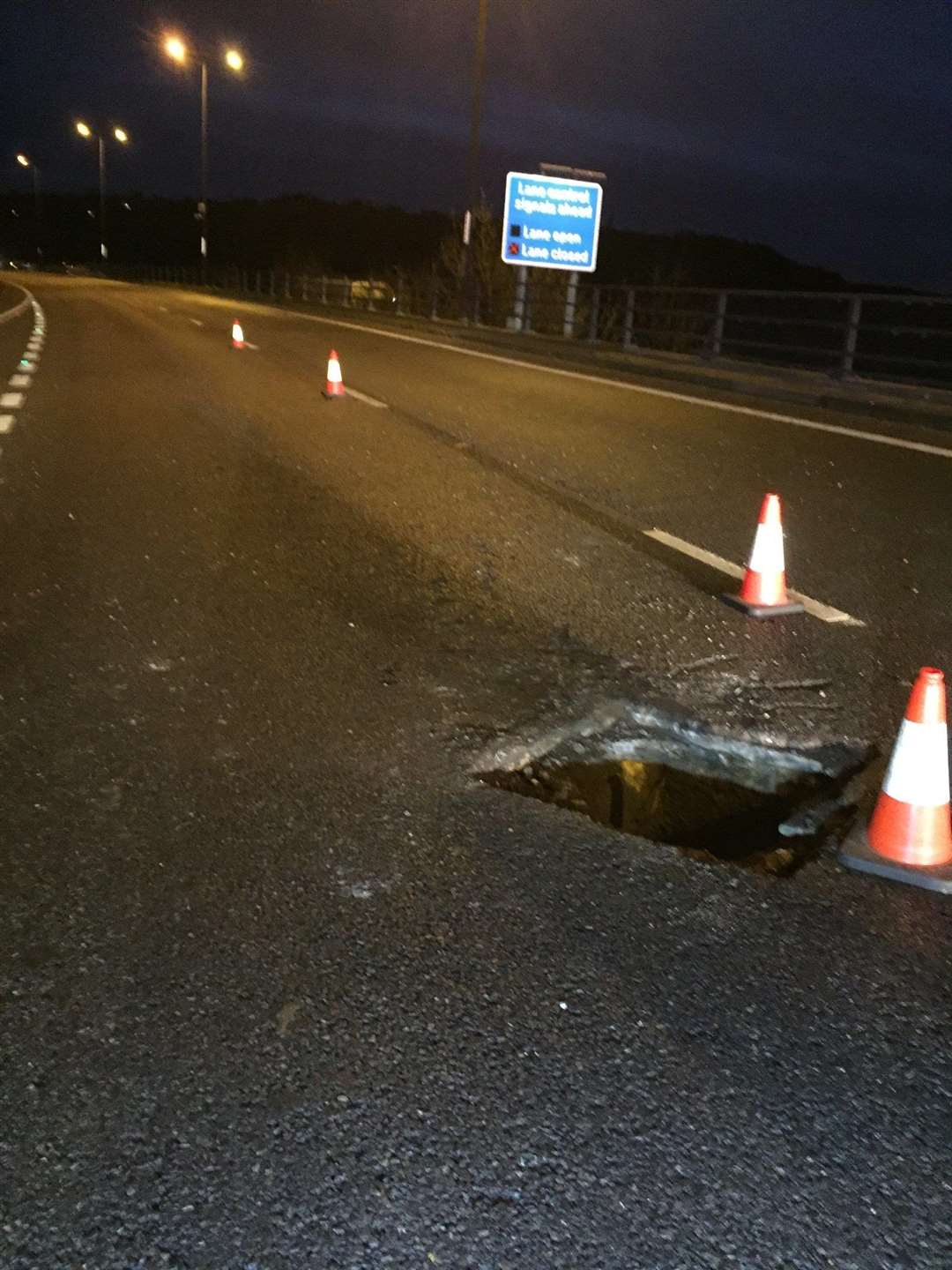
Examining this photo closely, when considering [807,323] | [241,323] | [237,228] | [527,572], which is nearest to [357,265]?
[237,228]

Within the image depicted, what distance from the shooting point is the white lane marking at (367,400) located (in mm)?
14308

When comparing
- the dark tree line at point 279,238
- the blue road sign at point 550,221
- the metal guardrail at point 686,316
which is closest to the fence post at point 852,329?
the metal guardrail at point 686,316

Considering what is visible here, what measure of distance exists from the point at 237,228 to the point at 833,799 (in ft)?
537

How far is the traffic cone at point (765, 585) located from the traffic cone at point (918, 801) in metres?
2.57

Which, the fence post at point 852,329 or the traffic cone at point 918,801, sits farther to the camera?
the fence post at point 852,329

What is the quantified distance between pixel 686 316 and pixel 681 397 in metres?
7.13

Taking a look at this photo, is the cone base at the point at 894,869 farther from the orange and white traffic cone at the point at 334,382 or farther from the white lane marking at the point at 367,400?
the orange and white traffic cone at the point at 334,382

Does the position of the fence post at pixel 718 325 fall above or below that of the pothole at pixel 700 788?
above

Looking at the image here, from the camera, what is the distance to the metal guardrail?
58.7 ft

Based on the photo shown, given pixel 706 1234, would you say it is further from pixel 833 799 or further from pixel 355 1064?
pixel 833 799

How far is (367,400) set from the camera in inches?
589

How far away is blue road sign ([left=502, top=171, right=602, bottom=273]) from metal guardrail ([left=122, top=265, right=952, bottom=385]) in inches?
36.9

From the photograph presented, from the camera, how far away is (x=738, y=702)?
15.8 feet

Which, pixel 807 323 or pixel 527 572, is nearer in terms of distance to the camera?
pixel 527 572
